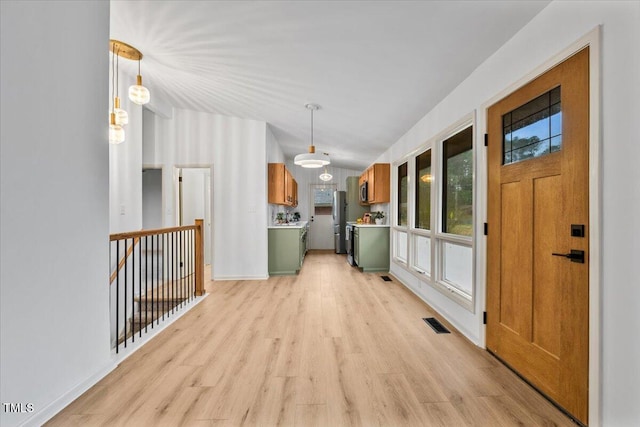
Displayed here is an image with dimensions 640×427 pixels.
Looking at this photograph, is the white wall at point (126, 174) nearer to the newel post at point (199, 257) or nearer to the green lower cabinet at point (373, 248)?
the newel post at point (199, 257)

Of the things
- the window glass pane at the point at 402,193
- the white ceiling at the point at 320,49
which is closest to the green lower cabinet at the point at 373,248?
the window glass pane at the point at 402,193

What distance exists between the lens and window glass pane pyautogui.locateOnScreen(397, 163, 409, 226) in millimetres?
5074

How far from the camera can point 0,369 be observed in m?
1.41

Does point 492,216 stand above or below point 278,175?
below

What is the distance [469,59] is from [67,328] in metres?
3.54

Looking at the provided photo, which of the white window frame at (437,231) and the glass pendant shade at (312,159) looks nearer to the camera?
the white window frame at (437,231)

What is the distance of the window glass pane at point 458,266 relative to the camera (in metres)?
3.00

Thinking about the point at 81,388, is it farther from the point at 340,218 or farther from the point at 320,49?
the point at 340,218

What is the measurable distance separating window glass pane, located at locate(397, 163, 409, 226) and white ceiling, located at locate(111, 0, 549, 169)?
1.07m

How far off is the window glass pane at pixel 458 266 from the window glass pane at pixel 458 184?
0.19 meters

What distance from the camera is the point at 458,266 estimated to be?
320cm

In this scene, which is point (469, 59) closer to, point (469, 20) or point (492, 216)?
point (469, 20)
